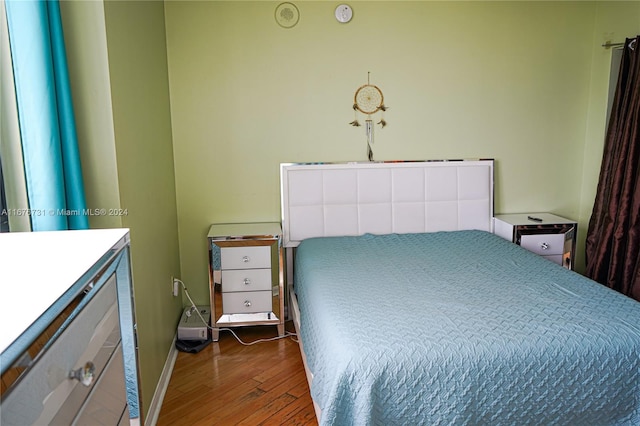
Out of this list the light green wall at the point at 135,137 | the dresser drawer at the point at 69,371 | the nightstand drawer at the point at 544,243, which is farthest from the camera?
the nightstand drawer at the point at 544,243

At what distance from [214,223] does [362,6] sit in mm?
1893

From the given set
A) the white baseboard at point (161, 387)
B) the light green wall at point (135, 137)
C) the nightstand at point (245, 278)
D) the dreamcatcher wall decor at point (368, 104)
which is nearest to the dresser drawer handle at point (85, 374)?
the light green wall at point (135, 137)

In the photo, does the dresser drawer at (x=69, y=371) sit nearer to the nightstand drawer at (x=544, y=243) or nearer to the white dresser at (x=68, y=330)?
the white dresser at (x=68, y=330)

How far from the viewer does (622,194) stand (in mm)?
3473

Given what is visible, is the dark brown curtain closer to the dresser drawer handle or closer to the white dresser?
the white dresser

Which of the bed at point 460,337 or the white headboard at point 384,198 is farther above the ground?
the white headboard at point 384,198

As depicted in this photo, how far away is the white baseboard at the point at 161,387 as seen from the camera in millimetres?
2494

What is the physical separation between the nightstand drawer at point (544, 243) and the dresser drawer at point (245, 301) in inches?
74.5

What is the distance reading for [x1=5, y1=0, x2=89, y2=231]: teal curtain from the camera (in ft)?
5.61

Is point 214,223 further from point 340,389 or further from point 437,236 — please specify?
point 340,389

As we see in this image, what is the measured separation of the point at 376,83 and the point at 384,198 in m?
0.84

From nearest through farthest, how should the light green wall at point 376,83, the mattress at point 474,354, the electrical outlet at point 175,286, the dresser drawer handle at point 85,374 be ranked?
1. the dresser drawer handle at point 85,374
2. the mattress at point 474,354
3. the electrical outlet at point 175,286
4. the light green wall at point 376,83

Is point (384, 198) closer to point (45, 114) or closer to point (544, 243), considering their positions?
point (544, 243)

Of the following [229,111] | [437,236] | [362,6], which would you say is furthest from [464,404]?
[362,6]
